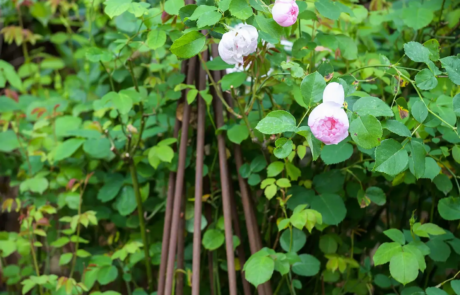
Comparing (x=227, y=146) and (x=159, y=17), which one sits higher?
(x=159, y=17)

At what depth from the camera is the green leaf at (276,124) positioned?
69 cm

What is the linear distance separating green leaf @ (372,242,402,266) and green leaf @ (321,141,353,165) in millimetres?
199

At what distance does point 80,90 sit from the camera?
A: 1.57 metres

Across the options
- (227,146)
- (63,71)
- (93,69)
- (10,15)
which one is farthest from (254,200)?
(10,15)

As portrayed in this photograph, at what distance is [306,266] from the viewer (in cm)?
98

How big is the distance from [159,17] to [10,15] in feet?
3.97

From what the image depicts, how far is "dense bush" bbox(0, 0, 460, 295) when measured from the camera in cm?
76

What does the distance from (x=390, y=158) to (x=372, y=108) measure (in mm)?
99

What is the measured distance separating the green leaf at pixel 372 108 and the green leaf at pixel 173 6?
1.37 ft

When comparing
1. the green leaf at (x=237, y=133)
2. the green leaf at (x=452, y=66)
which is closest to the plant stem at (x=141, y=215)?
the green leaf at (x=237, y=133)

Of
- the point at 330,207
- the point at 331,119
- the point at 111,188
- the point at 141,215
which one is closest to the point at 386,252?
the point at 330,207

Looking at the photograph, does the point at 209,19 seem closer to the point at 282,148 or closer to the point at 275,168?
the point at 282,148

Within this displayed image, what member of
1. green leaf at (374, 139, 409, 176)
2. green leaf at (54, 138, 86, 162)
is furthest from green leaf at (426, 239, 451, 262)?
green leaf at (54, 138, 86, 162)

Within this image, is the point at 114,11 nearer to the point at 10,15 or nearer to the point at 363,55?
the point at 363,55
